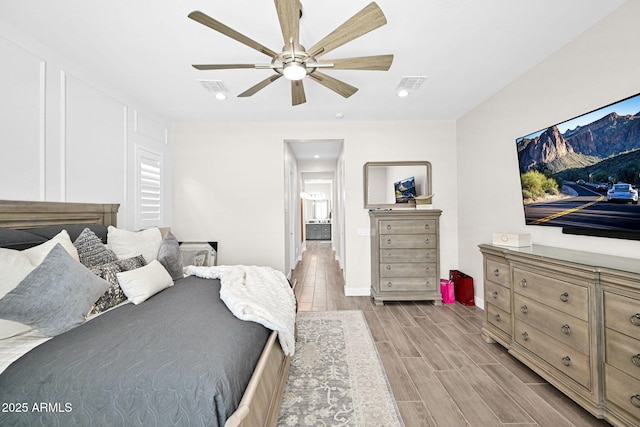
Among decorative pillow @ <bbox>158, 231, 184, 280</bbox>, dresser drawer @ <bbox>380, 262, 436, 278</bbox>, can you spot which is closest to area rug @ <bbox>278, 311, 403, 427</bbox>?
dresser drawer @ <bbox>380, 262, 436, 278</bbox>

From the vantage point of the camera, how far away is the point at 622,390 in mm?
1473

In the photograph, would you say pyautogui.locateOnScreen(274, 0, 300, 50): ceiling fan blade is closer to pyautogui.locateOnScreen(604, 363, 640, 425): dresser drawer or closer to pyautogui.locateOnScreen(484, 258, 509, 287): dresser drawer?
pyautogui.locateOnScreen(484, 258, 509, 287): dresser drawer

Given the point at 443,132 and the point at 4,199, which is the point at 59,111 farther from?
the point at 443,132

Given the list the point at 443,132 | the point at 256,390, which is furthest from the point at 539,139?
the point at 256,390

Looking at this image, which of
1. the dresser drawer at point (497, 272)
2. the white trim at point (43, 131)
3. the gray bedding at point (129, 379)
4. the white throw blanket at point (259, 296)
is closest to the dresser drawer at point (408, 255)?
the dresser drawer at point (497, 272)

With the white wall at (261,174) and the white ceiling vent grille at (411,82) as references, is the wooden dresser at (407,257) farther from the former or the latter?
the white ceiling vent grille at (411,82)

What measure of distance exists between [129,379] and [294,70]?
190 cm

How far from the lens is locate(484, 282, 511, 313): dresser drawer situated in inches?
92.3

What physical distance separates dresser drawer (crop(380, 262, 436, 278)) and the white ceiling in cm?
225

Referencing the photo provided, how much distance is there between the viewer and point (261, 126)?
412 cm

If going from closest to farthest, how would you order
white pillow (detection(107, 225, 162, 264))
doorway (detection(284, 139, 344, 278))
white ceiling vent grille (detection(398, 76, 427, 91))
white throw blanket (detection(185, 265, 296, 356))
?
white throw blanket (detection(185, 265, 296, 356)), white pillow (detection(107, 225, 162, 264)), white ceiling vent grille (detection(398, 76, 427, 91)), doorway (detection(284, 139, 344, 278))

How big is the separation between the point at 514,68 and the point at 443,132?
4.90ft

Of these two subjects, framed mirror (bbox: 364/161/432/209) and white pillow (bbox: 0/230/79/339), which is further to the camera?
framed mirror (bbox: 364/161/432/209)

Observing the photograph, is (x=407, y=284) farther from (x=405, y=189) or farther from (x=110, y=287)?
(x=110, y=287)
